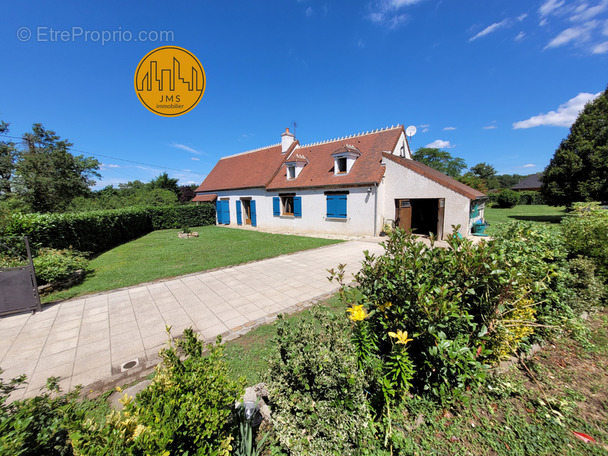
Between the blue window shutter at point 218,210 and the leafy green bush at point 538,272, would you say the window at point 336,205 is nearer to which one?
the leafy green bush at point 538,272

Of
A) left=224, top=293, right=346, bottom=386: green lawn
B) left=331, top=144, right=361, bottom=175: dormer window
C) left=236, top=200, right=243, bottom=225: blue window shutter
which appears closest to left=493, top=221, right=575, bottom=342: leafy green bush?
left=224, top=293, right=346, bottom=386: green lawn

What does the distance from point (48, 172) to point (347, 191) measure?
30486 millimetres

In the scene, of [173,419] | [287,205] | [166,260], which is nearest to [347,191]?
[287,205]

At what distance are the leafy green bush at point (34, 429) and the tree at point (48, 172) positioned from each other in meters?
31.2

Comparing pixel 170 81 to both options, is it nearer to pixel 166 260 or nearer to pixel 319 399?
pixel 166 260

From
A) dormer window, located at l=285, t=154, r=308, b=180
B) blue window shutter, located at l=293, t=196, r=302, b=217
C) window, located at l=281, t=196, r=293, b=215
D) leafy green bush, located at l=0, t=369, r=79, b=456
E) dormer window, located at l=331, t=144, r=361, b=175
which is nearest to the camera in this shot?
leafy green bush, located at l=0, t=369, r=79, b=456

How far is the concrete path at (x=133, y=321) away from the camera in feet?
10.3

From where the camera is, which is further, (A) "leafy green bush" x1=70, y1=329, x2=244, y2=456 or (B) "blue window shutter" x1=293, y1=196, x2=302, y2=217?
(B) "blue window shutter" x1=293, y1=196, x2=302, y2=217

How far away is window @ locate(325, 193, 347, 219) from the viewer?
534 inches

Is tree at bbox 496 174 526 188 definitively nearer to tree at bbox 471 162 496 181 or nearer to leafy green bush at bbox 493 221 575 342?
tree at bbox 471 162 496 181

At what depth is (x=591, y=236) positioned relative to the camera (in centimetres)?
421

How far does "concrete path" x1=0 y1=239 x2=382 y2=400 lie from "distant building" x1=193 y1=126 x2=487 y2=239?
745 cm

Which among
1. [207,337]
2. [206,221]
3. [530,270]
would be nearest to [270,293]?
[207,337]

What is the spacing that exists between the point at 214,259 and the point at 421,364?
792 cm
